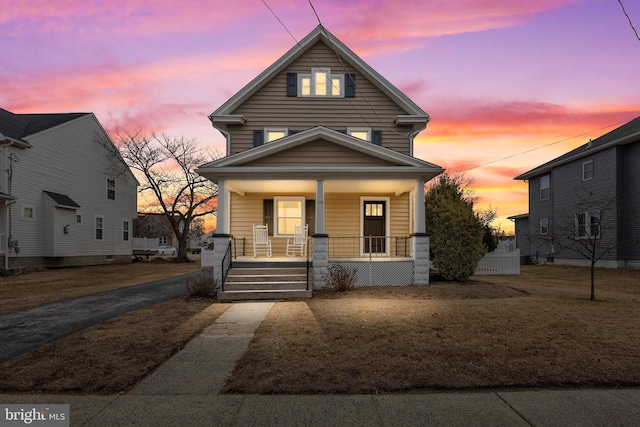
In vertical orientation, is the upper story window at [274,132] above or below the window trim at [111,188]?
above

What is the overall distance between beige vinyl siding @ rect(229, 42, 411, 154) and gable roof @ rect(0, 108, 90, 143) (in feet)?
43.9

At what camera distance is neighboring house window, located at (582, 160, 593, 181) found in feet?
75.4

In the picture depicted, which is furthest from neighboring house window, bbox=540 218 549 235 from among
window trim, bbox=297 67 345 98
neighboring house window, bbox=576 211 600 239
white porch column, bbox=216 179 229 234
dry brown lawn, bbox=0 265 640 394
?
white porch column, bbox=216 179 229 234

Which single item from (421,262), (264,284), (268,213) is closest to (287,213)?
(268,213)

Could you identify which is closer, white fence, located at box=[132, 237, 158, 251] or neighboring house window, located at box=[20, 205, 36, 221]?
neighboring house window, located at box=[20, 205, 36, 221]

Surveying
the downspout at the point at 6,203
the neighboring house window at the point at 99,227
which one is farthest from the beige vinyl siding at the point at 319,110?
the neighboring house window at the point at 99,227

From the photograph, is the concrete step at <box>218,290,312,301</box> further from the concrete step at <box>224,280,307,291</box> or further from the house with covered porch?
the house with covered porch

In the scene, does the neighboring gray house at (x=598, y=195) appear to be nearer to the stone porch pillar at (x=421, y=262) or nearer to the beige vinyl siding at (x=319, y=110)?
the stone porch pillar at (x=421, y=262)

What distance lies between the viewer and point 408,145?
50.3 feet

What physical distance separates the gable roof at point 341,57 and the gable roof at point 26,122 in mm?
12870

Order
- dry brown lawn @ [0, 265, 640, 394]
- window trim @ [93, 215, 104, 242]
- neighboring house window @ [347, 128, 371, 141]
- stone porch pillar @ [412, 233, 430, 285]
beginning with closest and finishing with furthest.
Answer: dry brown lawn @ [0, 265, 640, 394]
stone porch pillar @ [412, 233, 430, 285]
neighboring house window @ [347, 128, 371, 141]
window trim @ [93, 215, 104, 242]

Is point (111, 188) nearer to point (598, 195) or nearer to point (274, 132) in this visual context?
point (274, 132)

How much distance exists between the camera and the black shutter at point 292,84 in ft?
50.0

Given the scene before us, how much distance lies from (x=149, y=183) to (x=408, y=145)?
79.9ft
